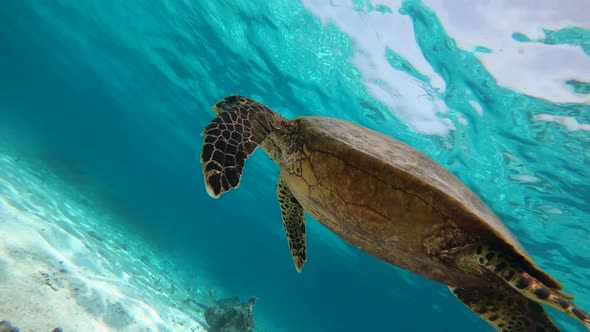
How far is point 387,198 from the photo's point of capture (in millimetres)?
2691

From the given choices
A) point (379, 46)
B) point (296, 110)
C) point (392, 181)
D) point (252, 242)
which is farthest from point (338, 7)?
point (252, 242)

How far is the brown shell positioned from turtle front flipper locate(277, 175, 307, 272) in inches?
58.2

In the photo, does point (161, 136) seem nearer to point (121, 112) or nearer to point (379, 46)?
point (121, 112)

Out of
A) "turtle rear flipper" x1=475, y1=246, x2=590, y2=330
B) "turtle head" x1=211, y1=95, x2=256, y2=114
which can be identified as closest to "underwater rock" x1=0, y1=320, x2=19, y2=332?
"turtle head" x1=211, y1=95, x2=256, y2=114

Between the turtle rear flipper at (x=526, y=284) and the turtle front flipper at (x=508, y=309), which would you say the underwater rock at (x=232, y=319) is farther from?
the turtle rear flipper at (x=526, y=284)

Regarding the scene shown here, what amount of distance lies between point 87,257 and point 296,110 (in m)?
12.8

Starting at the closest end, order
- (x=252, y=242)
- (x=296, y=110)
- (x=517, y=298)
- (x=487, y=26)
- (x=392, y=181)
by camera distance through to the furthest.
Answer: (x=392, y=181) → (x=517, y=298) → (x=487, y=26) → (x=296, y=110) → (x=252, y=242)

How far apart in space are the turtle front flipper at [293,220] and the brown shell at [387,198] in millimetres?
1479

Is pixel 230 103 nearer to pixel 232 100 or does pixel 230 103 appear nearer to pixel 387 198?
pixel 232 100

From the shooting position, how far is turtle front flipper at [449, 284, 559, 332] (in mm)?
2820

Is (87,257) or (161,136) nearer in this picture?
(87,257)

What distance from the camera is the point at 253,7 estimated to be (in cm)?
1216

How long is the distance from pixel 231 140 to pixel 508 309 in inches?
129

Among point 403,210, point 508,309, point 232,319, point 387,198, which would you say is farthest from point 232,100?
point 232,319
